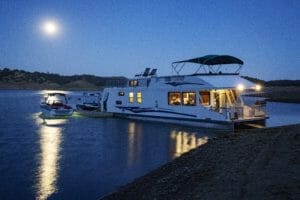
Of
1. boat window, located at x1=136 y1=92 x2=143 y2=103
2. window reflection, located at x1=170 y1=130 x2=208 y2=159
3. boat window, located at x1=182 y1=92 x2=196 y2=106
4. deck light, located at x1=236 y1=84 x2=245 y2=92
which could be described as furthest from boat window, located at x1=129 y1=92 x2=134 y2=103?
deck light, located at x1=236 y1=84 x2=245 y2=92

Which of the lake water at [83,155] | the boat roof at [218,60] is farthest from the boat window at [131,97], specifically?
the boat roof at [218,60]

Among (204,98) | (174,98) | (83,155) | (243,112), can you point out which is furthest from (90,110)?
(83,155)

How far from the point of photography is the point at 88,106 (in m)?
46.4

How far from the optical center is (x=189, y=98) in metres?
31.3

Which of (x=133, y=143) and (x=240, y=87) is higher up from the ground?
(x=240, y=87)

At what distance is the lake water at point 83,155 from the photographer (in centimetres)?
1343

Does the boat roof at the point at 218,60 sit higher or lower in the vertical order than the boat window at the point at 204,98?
higher

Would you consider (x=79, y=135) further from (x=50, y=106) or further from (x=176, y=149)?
(x=50, y=106)

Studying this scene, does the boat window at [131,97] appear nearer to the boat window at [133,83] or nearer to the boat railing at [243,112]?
the boat window at [133,83]

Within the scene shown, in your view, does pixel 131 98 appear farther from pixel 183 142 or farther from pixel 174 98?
pixel 183 142

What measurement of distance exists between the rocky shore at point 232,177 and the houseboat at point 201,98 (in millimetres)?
12627

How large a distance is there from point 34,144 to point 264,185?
17528 mm

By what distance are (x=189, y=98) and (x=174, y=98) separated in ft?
6.43

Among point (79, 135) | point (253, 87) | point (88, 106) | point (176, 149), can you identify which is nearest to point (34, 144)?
point (79, 135)
